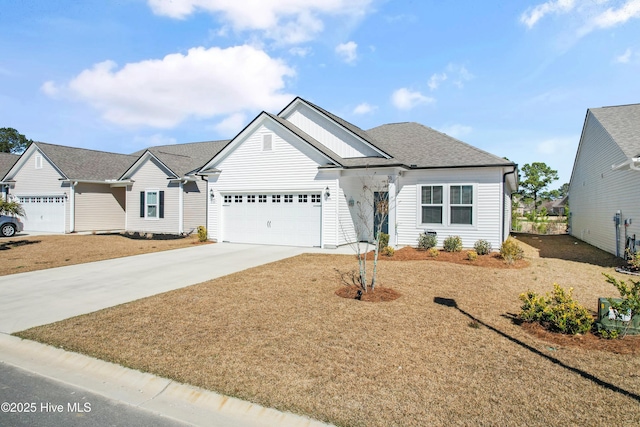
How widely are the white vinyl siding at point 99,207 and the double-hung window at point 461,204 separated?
2225cm

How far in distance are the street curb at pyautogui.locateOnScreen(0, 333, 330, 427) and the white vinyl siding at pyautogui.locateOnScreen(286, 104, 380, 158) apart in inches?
514

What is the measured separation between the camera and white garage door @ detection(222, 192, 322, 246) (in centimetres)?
1580

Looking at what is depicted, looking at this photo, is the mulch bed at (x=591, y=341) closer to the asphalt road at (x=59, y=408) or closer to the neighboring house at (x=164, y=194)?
the asphalt road at (x=59, y=408)

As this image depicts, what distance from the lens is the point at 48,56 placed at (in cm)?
1320

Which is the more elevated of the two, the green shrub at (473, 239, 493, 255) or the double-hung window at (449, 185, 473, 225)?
the double-hung window at (449, 185, 473, 225)

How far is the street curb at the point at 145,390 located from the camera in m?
3.58

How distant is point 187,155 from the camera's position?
2620cm

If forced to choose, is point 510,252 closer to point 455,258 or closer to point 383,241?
point 455,258

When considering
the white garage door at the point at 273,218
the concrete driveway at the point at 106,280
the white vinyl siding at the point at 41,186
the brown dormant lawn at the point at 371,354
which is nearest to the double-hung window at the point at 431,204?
the white garage door at the point at 273,218

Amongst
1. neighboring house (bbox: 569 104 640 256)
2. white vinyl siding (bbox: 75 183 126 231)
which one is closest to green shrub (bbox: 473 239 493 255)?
neighboring house (bbox: 569 104 640 256)

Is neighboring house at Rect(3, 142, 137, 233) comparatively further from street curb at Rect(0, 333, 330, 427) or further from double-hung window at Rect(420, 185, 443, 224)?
street curb at Rect(0, 333, 330, 427)

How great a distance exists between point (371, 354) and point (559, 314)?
318 cm

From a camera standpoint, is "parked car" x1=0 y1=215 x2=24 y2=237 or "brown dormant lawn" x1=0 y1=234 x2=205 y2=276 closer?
"brown dormant lawn" x1=0 y1=234 x2=205 y2=276

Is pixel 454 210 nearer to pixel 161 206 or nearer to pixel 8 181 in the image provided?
pixel 161 206
